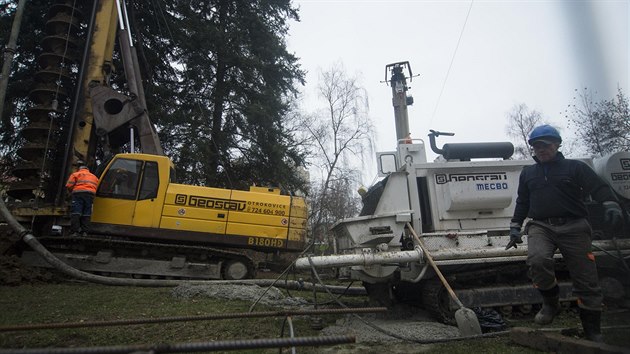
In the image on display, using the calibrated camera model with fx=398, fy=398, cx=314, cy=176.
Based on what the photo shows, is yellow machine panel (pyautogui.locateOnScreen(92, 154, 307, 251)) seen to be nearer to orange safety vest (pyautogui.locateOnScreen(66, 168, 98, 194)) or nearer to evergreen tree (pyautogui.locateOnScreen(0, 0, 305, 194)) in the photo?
orange safety vest (pyautogui.locateOnScreen(66, 168, 98, 194))

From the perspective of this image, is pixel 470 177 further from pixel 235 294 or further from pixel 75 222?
pixel 75 222

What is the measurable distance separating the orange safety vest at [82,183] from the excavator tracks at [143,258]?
1138mm

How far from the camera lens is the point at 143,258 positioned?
29.0 ft

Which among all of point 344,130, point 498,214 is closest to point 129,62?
point 498,214

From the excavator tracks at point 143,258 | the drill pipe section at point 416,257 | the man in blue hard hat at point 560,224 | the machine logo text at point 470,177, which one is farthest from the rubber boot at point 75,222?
the man in blue hard hat at point 560,224

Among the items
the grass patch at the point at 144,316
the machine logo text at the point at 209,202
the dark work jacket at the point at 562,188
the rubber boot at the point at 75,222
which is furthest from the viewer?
the machine logo text at the point at 209,202

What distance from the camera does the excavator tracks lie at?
27.8 ft

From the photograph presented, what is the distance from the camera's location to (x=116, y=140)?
34.7ft

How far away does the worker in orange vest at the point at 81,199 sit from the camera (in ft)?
26.4

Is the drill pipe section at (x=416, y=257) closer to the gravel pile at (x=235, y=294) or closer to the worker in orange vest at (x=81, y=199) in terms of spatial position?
the gravel pile at (x=235, y=294)

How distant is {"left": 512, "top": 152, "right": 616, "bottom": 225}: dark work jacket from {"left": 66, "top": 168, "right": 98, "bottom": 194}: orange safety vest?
794 cm

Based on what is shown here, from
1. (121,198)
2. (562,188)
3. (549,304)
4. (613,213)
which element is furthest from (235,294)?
(613,213)

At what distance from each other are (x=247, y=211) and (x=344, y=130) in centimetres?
1806

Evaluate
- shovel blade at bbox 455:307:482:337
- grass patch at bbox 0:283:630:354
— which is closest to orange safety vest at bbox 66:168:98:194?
grass patch at bbox 0:283:630:354
